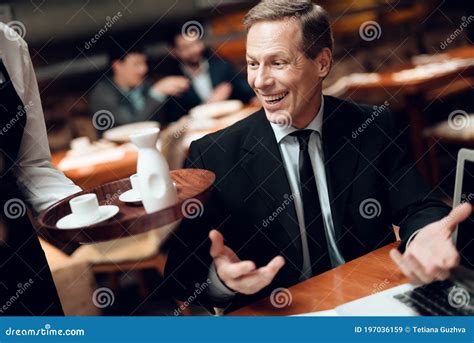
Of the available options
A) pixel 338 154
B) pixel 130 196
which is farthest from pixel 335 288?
pixel 130 196

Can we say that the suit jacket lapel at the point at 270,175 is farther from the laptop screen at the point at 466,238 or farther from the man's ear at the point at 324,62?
the laptop screen at the point at 466,238

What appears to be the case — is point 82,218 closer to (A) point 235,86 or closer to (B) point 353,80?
(A) point 235,86

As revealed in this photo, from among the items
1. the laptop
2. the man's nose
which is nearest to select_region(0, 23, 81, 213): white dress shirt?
the man's nose

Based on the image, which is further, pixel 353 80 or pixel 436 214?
pixel 353 80

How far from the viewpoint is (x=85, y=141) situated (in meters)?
1.43

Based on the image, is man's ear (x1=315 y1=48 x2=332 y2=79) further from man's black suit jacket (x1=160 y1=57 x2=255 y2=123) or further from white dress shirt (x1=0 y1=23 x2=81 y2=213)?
white dress shirt (x1=0 y1=23 x2=81 y2=213)

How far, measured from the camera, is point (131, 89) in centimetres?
144

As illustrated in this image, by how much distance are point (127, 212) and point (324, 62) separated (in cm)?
77

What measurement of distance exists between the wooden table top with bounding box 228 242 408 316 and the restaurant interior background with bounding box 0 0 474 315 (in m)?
0.33

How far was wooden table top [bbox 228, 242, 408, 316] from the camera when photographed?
3.97ft

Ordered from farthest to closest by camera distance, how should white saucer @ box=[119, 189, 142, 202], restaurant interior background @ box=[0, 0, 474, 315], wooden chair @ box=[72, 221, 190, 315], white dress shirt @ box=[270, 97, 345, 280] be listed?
wooden chair @ box=[72, 221, 190, 315] → white dress shirt @ box=[270, 97, 345, 280] → restaurant interior background @ box=[0, 0, 474, 315] → white saucer @ box=[119, 189, 142, 202]

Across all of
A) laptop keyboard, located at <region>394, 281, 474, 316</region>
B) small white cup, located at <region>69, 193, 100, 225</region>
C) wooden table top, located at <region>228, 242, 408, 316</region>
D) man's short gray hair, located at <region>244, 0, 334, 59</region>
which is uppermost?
man's short gray hair, located at <region>244, 0, 334, 59</region>

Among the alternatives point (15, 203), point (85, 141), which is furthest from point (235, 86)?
point (15, 203)
